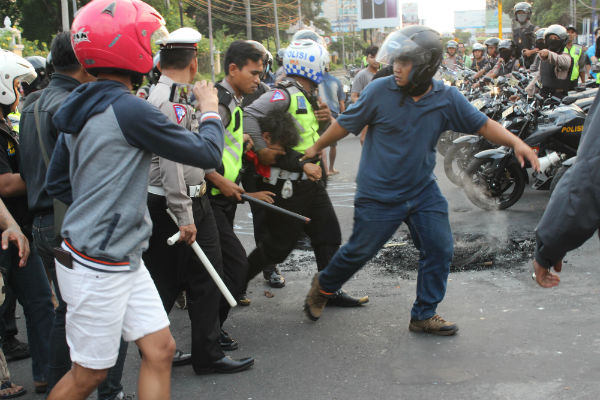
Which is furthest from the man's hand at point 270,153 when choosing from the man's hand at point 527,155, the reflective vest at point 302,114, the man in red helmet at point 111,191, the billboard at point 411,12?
the billboard at point 411,12

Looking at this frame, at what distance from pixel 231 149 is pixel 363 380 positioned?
61.0 inches

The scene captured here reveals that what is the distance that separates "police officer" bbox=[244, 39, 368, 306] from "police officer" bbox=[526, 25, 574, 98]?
18.0ft

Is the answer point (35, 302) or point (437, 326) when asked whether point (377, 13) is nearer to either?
point (437, 326)

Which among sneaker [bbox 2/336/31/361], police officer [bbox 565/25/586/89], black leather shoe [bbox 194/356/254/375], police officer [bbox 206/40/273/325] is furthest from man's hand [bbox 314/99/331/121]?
police officer [bbox 565/25/586/89]

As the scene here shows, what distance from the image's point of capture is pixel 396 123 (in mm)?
3988

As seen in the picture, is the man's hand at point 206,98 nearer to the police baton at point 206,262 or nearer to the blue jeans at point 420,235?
the police baton at point 206,262

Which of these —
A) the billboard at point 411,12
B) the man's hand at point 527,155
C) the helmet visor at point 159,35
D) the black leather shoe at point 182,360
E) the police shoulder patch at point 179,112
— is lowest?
the black leather shoe at point 182,360

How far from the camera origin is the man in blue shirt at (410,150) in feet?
13.0

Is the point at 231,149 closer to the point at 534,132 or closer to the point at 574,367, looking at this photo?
the point at 574,367

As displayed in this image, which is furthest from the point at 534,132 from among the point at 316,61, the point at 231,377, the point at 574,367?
the point at 231,377

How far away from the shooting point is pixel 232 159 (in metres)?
4.06

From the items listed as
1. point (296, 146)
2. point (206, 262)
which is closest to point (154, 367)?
point (206, 262)

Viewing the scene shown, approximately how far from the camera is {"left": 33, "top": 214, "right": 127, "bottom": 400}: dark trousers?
309cm

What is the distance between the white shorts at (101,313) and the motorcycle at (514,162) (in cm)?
563
